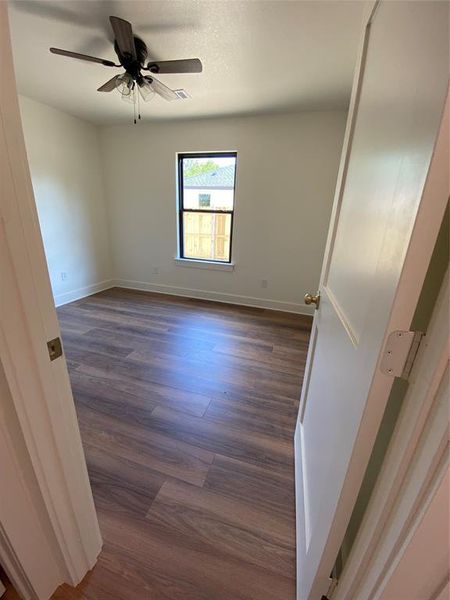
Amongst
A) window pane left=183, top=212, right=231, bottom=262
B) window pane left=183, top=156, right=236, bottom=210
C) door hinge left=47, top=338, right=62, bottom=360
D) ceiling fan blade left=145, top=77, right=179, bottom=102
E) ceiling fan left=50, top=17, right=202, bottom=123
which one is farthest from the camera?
window pane left=183, top=212, right=231, bottom=262

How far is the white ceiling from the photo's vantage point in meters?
1.53

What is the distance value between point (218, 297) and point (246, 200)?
1.51 metres

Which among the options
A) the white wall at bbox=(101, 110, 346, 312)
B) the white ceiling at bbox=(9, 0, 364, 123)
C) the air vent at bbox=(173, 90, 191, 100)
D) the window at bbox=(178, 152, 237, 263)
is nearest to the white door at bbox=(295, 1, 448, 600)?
the white ceiling at bbox=(9, 0, 364, 123)

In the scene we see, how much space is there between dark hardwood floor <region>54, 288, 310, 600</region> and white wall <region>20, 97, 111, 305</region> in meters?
1.33

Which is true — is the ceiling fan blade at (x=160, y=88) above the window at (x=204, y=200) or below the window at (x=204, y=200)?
above

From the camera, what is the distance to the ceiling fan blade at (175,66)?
5.71 feet

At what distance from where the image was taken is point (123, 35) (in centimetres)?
156

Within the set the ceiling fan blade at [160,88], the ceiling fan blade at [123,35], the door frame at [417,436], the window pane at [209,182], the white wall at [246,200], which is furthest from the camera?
the window pane at [209,182]

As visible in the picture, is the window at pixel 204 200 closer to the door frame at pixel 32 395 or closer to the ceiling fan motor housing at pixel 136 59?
the ceiling fan motor housing at pixel 136 59

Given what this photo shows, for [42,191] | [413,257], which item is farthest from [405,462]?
[42,191]

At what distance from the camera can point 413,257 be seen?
42 centimetres

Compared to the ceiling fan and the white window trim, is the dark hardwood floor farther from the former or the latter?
the ceiling fan

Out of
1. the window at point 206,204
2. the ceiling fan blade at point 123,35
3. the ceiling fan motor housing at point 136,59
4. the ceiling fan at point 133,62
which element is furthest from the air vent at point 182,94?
the window at point 206,204

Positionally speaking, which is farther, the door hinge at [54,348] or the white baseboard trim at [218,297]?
the white baseboard trim at [218,297]
